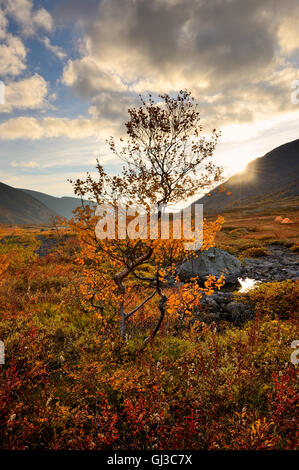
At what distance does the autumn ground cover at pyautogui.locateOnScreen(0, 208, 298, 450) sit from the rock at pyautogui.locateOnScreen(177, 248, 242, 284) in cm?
567

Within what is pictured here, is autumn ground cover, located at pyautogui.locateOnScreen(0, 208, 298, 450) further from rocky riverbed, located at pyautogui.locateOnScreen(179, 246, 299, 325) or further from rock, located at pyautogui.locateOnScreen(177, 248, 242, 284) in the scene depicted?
rock, located at pyautogui.locateOnScreen(177, 248, 242, 284)

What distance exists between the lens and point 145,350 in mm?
6516

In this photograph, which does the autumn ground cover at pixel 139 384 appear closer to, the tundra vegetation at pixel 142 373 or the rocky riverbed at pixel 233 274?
the tundra vegetation at pixel 142 373

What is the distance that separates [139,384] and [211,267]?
12245mm

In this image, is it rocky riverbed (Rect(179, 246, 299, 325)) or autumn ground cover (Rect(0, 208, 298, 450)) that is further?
rocky riverbed (Rect(179, 246, 299, 325))

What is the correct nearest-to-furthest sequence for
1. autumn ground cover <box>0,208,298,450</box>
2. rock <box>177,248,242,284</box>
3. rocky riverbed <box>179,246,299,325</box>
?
autumn ground cover <box>0,208,298,450</box> → rocky riverbed <box>179,246,299,325</box> → rock <box>177,248,242,284</box>

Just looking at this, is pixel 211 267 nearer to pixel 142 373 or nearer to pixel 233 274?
pixel 233 274

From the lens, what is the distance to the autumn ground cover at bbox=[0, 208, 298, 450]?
3.60 meters

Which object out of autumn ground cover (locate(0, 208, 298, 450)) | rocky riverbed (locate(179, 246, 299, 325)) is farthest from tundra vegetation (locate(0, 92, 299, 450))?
rocky riverbed (locate(179, 246, 299, 325))

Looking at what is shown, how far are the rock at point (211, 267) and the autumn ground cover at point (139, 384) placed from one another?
5668 mm

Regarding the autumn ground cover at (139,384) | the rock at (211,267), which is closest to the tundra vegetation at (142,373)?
the autumn ground cover at (139,384)

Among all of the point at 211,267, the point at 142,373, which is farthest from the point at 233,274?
the point at 142,373
